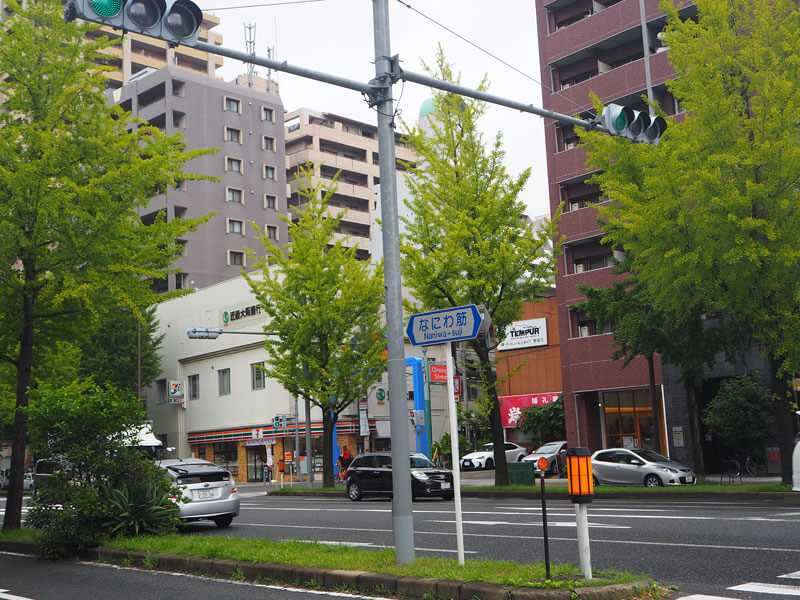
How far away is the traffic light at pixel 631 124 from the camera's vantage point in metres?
11.4

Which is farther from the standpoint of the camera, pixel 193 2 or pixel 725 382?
pixel 725 382

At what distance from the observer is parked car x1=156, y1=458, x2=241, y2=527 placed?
56.1ft

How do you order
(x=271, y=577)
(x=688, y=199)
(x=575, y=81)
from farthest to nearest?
(x=575, y=81) → (x=688, y=199) → (x=271, y=577)

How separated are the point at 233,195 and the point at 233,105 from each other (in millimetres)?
7846

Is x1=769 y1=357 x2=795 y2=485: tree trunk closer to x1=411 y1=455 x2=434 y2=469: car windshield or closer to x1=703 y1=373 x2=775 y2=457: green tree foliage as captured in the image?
x1=703 y1=373 x2=775 y2=457: green tree foliage

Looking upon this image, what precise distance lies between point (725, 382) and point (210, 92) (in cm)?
4838

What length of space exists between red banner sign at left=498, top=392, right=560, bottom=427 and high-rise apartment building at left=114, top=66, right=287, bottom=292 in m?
25.4

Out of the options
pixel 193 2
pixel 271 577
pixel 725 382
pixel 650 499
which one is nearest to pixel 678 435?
pixel 725 382

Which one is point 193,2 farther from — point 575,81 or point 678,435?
point 575,81

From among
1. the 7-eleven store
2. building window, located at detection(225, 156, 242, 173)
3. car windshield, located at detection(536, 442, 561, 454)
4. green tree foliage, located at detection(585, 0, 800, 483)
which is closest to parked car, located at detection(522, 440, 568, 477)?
car windshield, located at detection(536, 442, 561, 454)

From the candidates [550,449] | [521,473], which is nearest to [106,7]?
[521,473]

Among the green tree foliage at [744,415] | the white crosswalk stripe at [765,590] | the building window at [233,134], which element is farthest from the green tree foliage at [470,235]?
the building window at [233,134]

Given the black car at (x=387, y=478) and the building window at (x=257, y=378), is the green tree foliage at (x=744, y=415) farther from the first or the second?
the building window at (x=257, y=378)

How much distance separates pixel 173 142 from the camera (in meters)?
15.8
